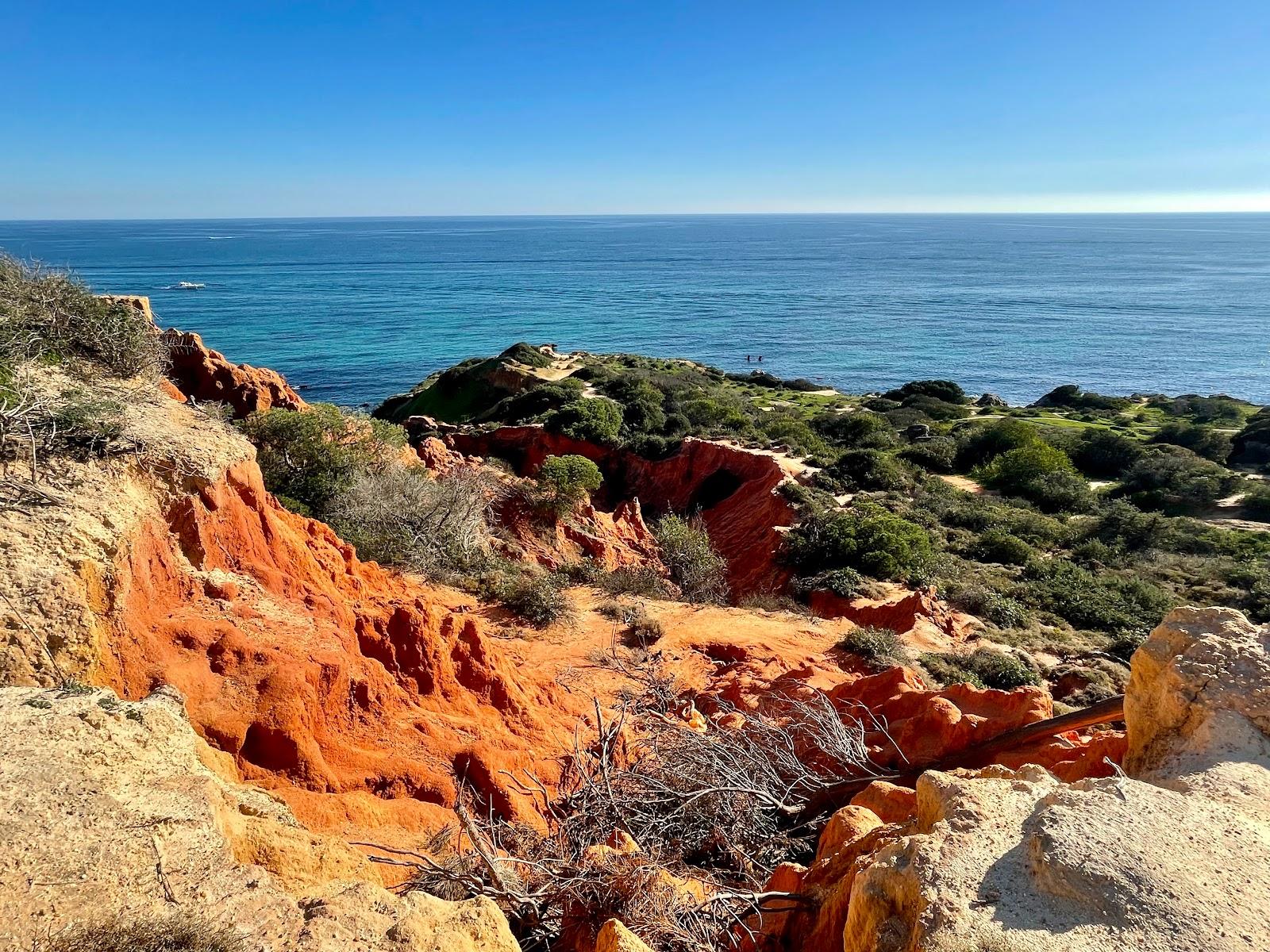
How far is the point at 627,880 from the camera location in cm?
471

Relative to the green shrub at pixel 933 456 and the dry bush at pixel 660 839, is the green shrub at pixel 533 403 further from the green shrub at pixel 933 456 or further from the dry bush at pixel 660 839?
the dry bush at pixel 660 839

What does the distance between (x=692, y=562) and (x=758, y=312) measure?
70.3 meters

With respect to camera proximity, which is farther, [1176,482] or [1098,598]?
[1176,482]

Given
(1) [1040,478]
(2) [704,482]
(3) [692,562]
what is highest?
(1) [1040,478]

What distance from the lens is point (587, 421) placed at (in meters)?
27.4

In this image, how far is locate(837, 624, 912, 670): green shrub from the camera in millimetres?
12078

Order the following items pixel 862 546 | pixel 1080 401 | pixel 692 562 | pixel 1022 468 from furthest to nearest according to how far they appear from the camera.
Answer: pixel 1080 401
pixel 1022 468
pixel 692 562
pixel 862 546

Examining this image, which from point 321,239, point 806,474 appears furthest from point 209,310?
point 321,239

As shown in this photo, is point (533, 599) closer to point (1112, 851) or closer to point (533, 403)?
point (1112, 851)

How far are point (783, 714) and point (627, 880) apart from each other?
5.28 m

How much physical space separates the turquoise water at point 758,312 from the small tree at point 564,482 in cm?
3013

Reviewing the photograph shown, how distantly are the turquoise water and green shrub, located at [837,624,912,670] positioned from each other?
3914 cm

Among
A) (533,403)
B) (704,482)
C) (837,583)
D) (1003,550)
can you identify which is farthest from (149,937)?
(533,403)

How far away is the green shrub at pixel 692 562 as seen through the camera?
632 inches
